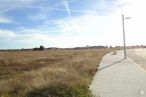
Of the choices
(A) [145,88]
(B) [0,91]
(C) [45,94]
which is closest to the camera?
(C) [45,94]

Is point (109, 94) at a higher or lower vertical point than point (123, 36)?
lower

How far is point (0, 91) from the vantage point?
41.6ft

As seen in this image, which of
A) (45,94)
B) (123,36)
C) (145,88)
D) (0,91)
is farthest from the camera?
(123,36)

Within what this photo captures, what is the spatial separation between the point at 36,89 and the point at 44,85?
54 cm

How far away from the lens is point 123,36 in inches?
1384

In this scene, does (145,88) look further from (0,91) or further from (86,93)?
(0,91)

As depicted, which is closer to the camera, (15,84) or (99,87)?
(99,87)

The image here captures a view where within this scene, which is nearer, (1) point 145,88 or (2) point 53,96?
(2) point 53,96

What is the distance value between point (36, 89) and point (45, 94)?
3.78 feet

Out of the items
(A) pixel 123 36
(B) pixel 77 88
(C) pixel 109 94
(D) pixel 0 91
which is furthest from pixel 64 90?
(A) pixel 123 36

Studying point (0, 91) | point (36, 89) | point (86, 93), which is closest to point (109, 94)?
point (86, 93)

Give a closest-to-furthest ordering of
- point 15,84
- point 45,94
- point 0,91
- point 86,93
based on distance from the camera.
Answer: point 86,93 → point 45,94 → point 0,91 → point 15,84

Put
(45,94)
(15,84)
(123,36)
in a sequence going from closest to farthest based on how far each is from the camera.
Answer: (45,94) < (15,84) < (123,36)

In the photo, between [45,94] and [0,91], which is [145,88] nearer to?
[45,94]
